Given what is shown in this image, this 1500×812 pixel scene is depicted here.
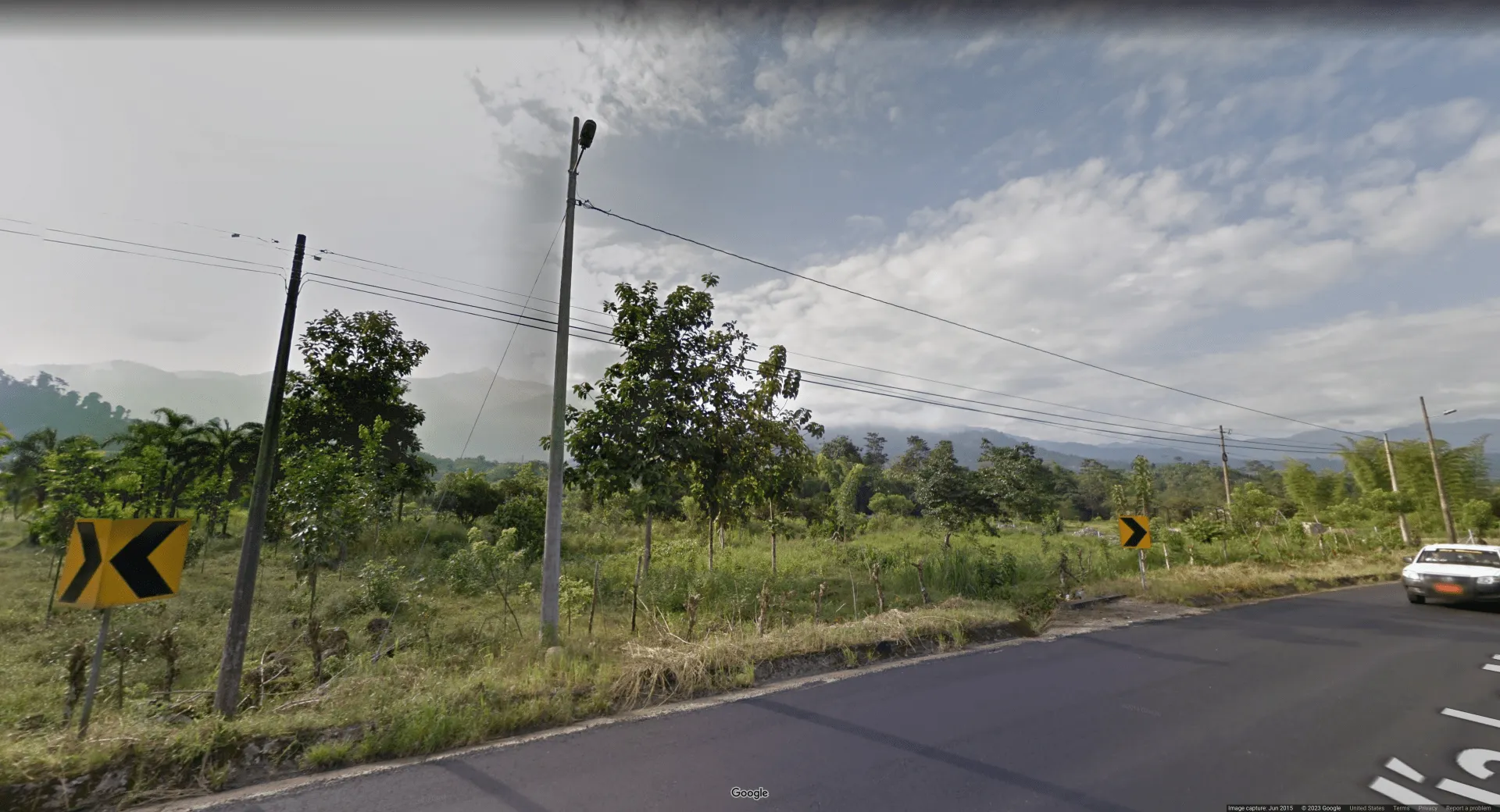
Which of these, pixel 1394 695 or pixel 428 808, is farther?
pixel 1394 695

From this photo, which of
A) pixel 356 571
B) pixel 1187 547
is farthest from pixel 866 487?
pixel 356 571

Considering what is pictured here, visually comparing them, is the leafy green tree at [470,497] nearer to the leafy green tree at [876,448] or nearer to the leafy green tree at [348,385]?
the leafy green tree at [348,385]

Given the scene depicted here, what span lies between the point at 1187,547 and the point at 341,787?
86.2 feet

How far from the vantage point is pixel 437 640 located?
7.64 metres

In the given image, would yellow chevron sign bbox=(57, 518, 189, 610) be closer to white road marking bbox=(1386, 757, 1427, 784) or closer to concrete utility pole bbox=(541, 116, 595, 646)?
concrete utility pole bbox=(541, 116, 595, 646)

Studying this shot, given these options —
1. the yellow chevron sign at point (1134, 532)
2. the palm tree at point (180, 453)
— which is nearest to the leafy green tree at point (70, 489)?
the palm tree at point (180, 453)

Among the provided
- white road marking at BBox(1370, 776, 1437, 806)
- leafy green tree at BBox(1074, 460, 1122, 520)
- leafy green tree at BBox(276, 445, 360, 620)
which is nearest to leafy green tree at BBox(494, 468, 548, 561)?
leafy green tree at BBox(276, 445, 360, 620)

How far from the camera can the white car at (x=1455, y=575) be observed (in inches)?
430

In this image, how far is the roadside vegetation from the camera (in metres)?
4.73

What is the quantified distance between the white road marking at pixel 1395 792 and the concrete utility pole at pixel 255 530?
28.6 ft

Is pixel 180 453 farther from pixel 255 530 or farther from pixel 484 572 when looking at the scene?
pixel 255 530

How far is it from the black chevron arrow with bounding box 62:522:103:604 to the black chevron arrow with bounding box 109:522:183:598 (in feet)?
0.34

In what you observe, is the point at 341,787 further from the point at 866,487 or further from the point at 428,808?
the point at 866,487

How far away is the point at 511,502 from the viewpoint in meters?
19.2
